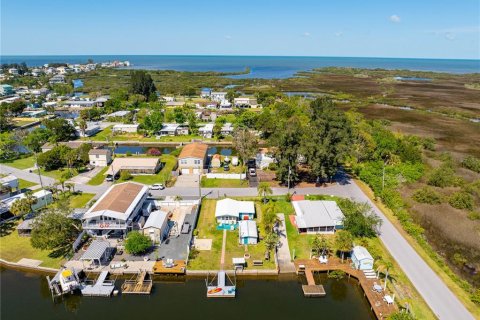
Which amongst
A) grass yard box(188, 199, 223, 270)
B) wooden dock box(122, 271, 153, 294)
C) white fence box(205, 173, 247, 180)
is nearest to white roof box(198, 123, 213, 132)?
white fence box(205, 173, 247, 180)

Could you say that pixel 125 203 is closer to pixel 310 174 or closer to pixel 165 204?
pixel 165 204

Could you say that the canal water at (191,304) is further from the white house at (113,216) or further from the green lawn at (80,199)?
the green lawn at (80,199)

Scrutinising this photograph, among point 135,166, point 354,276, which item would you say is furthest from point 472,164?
point 135,166

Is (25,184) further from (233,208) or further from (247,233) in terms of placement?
(247,233)

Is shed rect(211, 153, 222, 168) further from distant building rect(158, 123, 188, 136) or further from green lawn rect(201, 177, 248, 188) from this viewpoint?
distant building rect(158, 123, 188, 136)

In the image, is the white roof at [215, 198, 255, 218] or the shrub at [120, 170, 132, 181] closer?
the white roof at [215, 198, 255, 218]

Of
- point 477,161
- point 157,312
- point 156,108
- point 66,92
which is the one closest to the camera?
point 157,312

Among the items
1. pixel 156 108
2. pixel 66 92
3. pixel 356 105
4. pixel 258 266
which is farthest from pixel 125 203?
pixel 66 92
